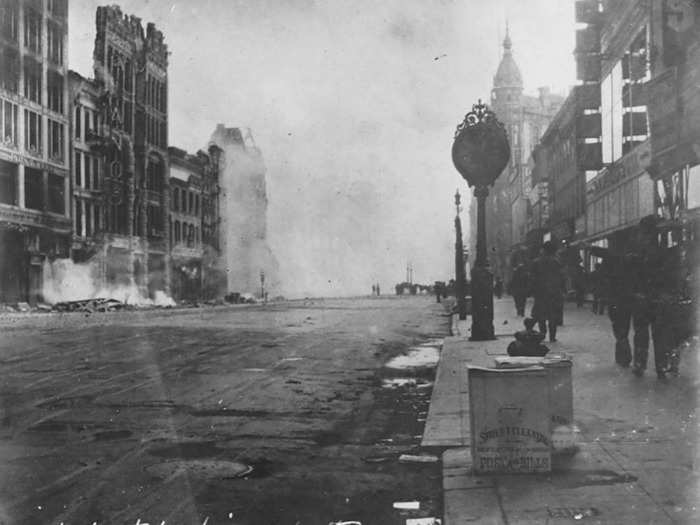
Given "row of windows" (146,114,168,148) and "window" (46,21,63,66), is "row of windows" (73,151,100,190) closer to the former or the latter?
"window" (46,21,63,66)

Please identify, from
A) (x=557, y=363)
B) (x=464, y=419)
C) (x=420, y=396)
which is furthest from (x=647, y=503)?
(x=420, y=396)

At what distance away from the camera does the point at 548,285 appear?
16562 mm

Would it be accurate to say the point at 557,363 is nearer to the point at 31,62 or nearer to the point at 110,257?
the point at 31,62

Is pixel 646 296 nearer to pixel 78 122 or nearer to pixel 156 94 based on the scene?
pixel 78 122

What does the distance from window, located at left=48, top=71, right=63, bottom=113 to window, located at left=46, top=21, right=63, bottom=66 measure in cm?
89

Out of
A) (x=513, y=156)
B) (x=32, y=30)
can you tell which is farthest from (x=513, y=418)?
(x=513, y=156)

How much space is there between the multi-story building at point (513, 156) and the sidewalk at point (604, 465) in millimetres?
65759

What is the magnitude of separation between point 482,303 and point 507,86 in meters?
140

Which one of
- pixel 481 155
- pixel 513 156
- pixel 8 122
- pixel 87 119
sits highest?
pixel 513 156

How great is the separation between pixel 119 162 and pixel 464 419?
2383 inches

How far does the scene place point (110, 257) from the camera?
63344 mm

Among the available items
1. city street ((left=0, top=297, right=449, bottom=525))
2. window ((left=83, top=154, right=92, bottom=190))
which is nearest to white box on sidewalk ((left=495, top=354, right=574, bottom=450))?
city street ((left=0, top=297, right=449, bottom=525))

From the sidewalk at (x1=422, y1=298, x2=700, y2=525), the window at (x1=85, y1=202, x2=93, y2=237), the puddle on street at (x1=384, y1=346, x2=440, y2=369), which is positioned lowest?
the puddle on street at (x1=384, y1=346, x2=440, y2=369)

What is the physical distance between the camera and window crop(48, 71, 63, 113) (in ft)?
182
